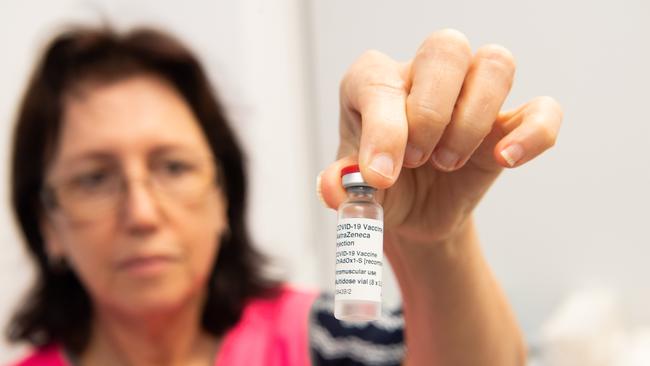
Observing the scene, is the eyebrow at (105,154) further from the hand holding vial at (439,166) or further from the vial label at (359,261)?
the vial label at (359,261)

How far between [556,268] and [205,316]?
83 centimetres

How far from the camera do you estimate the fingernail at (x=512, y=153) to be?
60cm

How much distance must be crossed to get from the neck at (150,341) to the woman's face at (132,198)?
7cm

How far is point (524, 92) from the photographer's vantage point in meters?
0.99

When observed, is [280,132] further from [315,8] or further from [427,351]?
[427,351]

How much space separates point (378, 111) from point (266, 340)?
80 cm

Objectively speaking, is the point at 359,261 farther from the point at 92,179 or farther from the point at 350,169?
the point at 92,179

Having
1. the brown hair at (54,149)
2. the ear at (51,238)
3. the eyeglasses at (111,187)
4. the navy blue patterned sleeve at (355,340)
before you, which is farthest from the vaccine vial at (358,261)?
the ear at (51,238)

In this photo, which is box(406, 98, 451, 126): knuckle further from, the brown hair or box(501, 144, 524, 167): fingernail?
the brown hair

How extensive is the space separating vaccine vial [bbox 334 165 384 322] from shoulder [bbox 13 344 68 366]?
940 millimetres

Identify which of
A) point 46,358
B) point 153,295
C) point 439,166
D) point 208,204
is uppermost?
point 439,166

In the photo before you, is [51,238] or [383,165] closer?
[383,165]

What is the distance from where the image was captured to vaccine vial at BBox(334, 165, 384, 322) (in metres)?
0.56

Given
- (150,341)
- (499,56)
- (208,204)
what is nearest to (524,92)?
(499,56)
